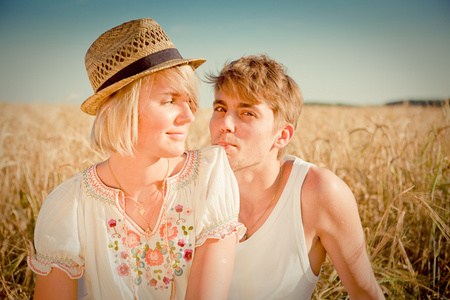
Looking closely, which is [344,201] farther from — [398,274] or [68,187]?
[68,187]

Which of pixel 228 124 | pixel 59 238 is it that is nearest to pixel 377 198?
pixel 228 124

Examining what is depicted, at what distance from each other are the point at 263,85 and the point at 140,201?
40.1 inches

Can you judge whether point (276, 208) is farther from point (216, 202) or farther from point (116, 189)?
point (116, 189)

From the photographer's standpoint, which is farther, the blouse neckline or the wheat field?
the wheat field

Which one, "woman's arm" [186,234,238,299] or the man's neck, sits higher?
the man's neck

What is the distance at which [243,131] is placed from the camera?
212 centimetres

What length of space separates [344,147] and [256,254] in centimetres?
227

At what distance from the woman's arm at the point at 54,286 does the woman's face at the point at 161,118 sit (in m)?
0.67

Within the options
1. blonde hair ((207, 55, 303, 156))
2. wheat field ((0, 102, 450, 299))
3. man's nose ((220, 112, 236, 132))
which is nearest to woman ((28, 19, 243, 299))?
man's nose ((220, 112, 236, 132))

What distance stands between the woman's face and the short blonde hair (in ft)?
0.07

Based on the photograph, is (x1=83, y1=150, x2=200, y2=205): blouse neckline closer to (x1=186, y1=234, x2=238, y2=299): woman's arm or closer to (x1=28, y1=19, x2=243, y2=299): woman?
(x1=28, y1=19, x2=243, y2=299): woman

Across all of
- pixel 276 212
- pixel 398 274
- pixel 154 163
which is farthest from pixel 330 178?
pixel 398 274

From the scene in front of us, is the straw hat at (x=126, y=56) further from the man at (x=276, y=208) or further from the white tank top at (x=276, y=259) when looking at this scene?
the white tank top at (x=276, y=259)

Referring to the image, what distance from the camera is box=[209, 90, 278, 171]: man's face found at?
213 centimetres
